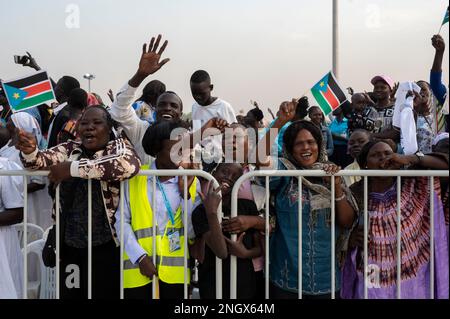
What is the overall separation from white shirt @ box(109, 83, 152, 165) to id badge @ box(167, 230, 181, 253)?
1.18 meters

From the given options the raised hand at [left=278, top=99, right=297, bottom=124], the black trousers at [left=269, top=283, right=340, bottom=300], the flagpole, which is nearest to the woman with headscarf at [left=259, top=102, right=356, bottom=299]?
the black trousers at [left=269, top=283, right=340, bottom=300]

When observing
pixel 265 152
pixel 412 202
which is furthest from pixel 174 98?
pixel 412 202

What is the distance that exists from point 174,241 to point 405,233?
1.55 meters

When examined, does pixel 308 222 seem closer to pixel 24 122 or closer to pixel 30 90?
pixel 30 90

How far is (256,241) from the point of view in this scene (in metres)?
3.78

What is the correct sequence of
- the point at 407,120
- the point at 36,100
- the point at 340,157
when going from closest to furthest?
1. the point at 407,120
2. the point at 36,100
3. the point at 340,157

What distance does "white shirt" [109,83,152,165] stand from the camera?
4.28 metres

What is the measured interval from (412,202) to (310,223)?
0.72 meters

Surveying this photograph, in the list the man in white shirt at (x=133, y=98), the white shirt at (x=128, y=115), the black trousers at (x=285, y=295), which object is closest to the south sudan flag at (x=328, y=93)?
the man in white shirt at (x=133, y=98)

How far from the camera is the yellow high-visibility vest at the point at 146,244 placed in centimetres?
Answer: 365

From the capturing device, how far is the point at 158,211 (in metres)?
3.68

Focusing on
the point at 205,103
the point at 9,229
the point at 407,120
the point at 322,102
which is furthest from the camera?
the point at 322,102

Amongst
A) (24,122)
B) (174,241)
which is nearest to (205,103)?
(24,122)

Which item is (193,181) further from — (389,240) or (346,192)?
(389,240)
